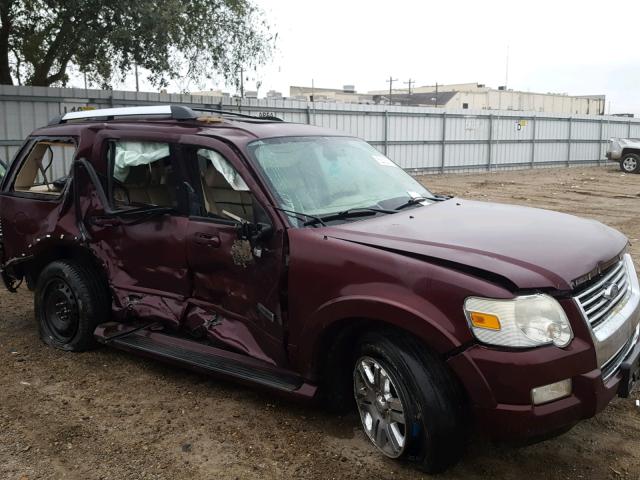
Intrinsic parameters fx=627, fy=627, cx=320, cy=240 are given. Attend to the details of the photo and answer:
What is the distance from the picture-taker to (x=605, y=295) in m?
3.18

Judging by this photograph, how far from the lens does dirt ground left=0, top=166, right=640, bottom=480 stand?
3287mm

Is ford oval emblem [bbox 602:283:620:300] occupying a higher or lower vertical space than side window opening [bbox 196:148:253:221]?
lower

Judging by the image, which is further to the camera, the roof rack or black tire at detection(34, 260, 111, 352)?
black tire at detection(34, 260, 111, 352)

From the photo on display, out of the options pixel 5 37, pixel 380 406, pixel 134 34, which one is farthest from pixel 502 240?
pixel 5 37

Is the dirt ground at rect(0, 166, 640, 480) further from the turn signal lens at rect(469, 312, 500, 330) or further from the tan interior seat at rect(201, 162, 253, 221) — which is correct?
the tan interior seat at rect(201, 162, 253, 221)

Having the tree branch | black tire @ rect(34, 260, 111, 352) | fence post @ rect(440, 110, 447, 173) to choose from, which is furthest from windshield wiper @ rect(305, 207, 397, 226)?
fence post @ rect(440, 110, 447, 173)

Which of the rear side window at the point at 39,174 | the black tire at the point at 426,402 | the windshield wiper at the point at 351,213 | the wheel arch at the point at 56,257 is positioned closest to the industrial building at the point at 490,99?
the rear side window at the point at 39,174

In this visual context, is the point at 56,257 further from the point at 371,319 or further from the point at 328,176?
the point at 371,319

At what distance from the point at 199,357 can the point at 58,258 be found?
1.86 m

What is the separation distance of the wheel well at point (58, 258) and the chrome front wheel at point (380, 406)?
8.01ft

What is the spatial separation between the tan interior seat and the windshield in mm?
252

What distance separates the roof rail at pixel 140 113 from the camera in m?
4.43

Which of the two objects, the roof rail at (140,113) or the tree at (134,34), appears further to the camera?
the tree at (134,34)

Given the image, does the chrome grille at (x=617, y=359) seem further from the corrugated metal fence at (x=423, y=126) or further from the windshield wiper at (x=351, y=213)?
the corrugated metal fence at (x=423, y=126)
